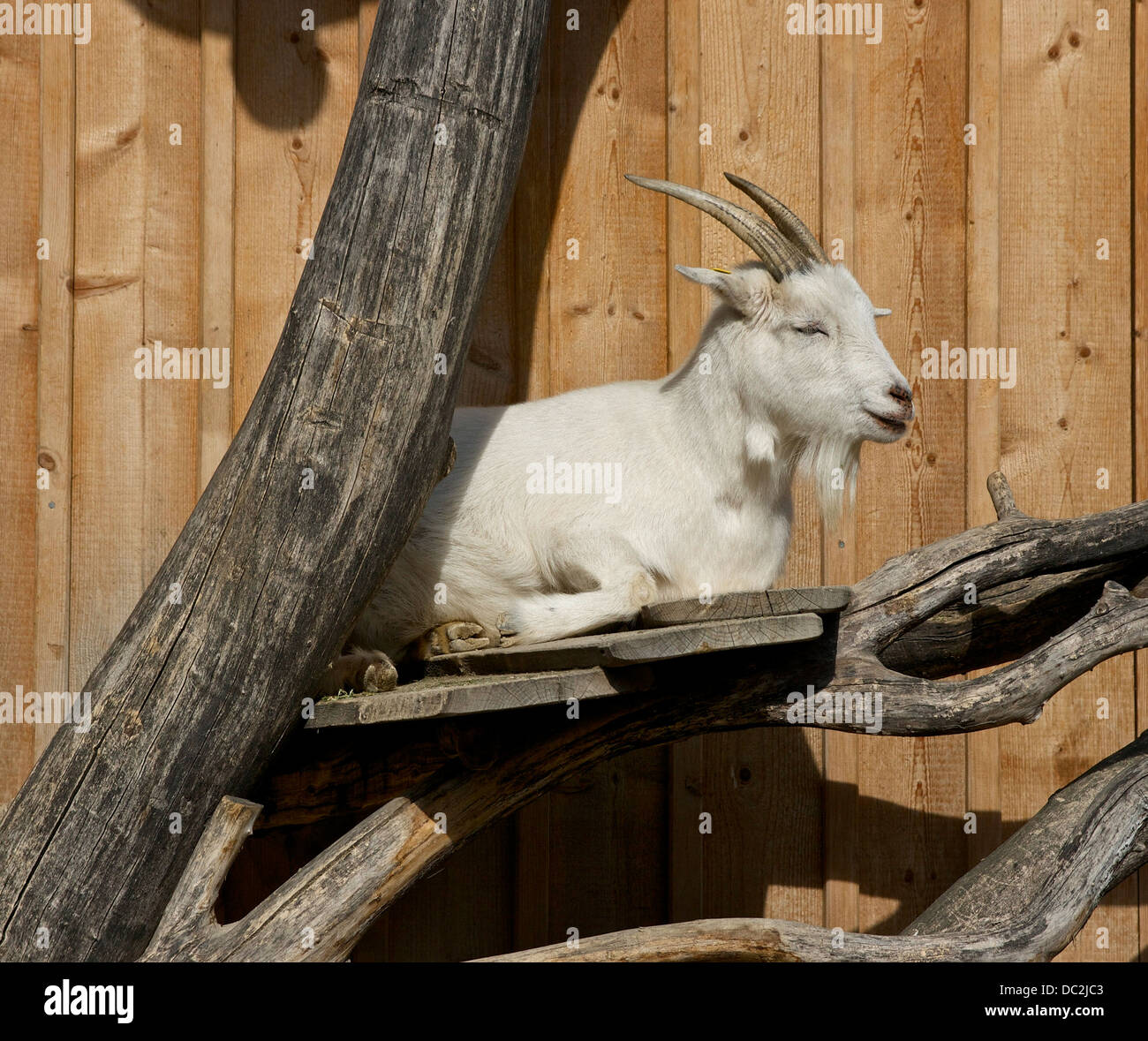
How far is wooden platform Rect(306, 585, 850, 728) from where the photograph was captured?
8.59 ft

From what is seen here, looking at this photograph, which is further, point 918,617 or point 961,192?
point 961,192

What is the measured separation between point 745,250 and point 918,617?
1.65 meters

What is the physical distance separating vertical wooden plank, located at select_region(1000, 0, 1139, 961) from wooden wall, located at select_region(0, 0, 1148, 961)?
1 cm

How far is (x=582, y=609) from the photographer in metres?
2.99

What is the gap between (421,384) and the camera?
9.32ft

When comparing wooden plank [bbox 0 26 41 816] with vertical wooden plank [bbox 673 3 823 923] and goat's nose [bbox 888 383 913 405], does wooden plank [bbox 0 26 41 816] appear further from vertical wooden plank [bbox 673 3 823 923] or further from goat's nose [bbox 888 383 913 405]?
goat's nose [bbox 888 383 913 405]

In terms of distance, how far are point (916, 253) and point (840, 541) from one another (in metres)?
1.06

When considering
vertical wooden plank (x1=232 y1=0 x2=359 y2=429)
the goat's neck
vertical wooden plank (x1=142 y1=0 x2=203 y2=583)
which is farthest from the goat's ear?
vertical wooden plank (x1=142 y1=0 x2=203 y2=583)

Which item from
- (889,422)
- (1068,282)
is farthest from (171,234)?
(1068,282)

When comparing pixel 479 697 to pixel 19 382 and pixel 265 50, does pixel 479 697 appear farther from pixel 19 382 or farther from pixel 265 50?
A: pixel 265 50

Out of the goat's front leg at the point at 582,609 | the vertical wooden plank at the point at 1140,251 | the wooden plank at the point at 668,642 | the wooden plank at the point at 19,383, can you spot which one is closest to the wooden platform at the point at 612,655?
the wooden plank at the point at 668,642

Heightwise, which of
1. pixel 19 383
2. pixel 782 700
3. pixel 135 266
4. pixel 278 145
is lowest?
pixel 782 700
